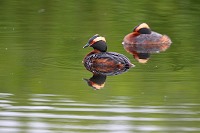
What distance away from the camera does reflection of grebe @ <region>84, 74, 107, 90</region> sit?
45.0 feet

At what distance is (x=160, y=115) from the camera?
1159 centimetres

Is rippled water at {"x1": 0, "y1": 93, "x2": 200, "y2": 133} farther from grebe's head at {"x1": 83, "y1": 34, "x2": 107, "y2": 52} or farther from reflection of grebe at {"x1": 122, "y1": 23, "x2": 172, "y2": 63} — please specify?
reflection of grebe at {"x1": 122, "y1": 23, "x2": 172, "y2": 63}

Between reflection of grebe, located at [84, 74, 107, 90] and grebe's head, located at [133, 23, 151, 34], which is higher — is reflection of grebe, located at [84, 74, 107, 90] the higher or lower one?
the higher one

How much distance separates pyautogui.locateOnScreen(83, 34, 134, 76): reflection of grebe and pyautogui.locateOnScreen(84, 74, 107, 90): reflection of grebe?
327 mm

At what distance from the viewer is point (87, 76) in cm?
1455

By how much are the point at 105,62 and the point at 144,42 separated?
354 cm

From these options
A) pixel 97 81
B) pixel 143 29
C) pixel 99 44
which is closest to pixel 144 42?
pixel 143 29

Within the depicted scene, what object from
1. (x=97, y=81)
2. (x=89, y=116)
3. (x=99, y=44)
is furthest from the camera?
(x=99, y=44)

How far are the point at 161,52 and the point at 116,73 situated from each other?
262cm

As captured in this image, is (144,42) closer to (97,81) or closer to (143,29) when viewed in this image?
(143,29)

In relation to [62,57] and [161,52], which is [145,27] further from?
[62,57]

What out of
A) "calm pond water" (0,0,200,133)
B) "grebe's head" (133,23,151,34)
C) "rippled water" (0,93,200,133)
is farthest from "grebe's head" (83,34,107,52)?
"rippled water" (0,93,200,133)

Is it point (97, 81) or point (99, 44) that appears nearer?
point (97, 81)

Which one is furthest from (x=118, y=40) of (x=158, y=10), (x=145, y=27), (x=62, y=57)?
(x=158, y=10)
